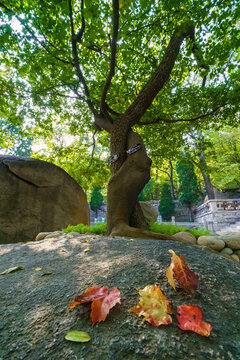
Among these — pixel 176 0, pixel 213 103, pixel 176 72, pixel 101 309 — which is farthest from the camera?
pixel 176 72

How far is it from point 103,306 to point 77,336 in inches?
7.9

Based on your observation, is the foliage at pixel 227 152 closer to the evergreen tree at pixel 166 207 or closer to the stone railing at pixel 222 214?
the stone railing at pixel 222 214

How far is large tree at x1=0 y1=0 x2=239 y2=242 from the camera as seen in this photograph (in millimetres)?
3164

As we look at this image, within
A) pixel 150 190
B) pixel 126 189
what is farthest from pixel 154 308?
pixel 150 190

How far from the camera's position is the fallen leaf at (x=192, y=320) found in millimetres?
838

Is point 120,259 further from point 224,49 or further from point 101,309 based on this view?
point 224,49

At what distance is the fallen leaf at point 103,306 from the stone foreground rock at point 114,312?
0.04 meters

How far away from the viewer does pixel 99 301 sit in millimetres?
1028

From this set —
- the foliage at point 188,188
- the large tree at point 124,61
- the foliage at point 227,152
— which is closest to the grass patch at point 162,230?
the large tree at point 124,61

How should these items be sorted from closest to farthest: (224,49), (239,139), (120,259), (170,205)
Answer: (120,259) → (224,49) → (239,139) → (170,205)

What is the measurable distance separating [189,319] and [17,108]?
7.36m

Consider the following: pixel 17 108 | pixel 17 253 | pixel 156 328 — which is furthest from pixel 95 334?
pixel 17 108

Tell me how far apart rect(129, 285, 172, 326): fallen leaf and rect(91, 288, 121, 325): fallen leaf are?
0.38ft

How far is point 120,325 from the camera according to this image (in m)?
0.91
